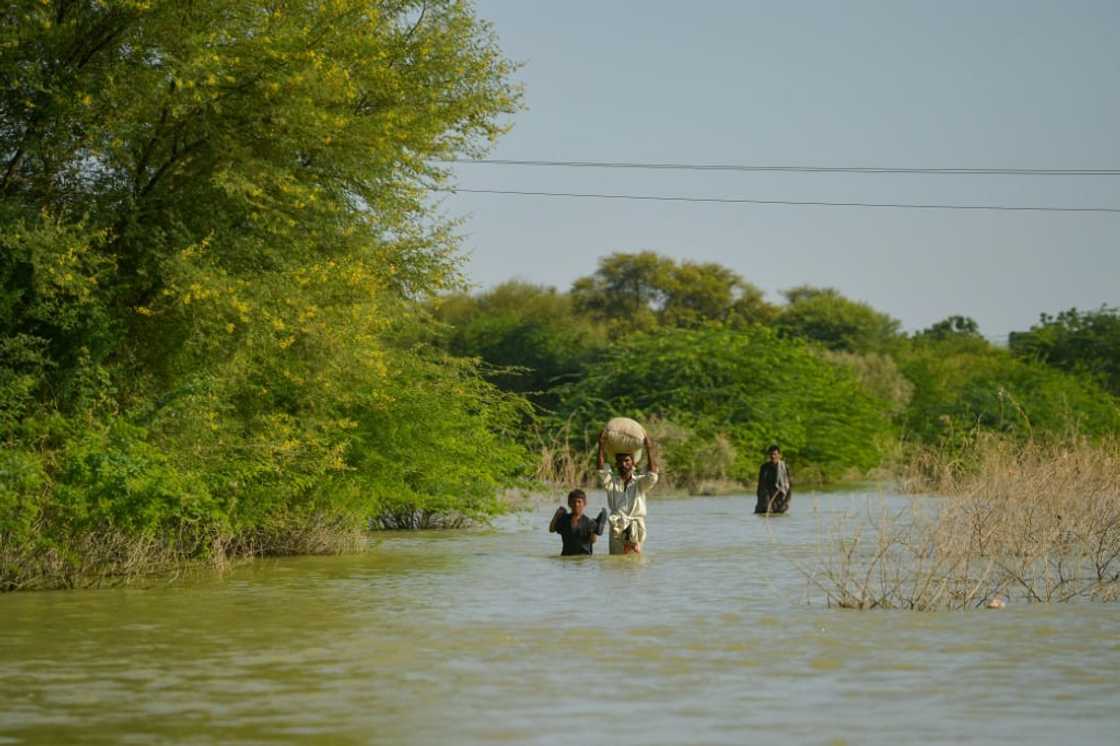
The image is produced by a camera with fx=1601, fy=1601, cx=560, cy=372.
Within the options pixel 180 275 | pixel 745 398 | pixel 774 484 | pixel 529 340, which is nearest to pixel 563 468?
pixel 774 484

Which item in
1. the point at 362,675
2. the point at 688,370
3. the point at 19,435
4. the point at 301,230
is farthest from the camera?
the point at 688,370

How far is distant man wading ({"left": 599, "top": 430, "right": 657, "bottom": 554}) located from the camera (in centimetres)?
2016

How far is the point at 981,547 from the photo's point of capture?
15898 mm

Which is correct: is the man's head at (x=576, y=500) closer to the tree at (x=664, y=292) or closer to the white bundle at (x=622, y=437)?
the white bundle at (x=622, y=437)

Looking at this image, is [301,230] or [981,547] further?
[301,230]

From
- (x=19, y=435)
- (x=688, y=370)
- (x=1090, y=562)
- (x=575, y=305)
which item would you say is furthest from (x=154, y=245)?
(x=575, y=305)

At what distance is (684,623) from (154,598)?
19.8 ft

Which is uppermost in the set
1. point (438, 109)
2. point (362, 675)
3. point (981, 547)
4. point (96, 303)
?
point (438, 109)

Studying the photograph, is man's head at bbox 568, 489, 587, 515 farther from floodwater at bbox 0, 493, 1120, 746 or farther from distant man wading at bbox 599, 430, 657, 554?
floodwater at bbox 0, 493, 1120, 746

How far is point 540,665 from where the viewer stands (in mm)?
12266

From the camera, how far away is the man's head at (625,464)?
2033cm

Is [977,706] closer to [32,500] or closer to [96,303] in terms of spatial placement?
[32,500]

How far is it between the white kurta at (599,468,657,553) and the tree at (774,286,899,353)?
6006cm

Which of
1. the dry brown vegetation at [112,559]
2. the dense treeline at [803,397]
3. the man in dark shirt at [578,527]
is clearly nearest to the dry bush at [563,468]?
the dense treeline at [803,397]
